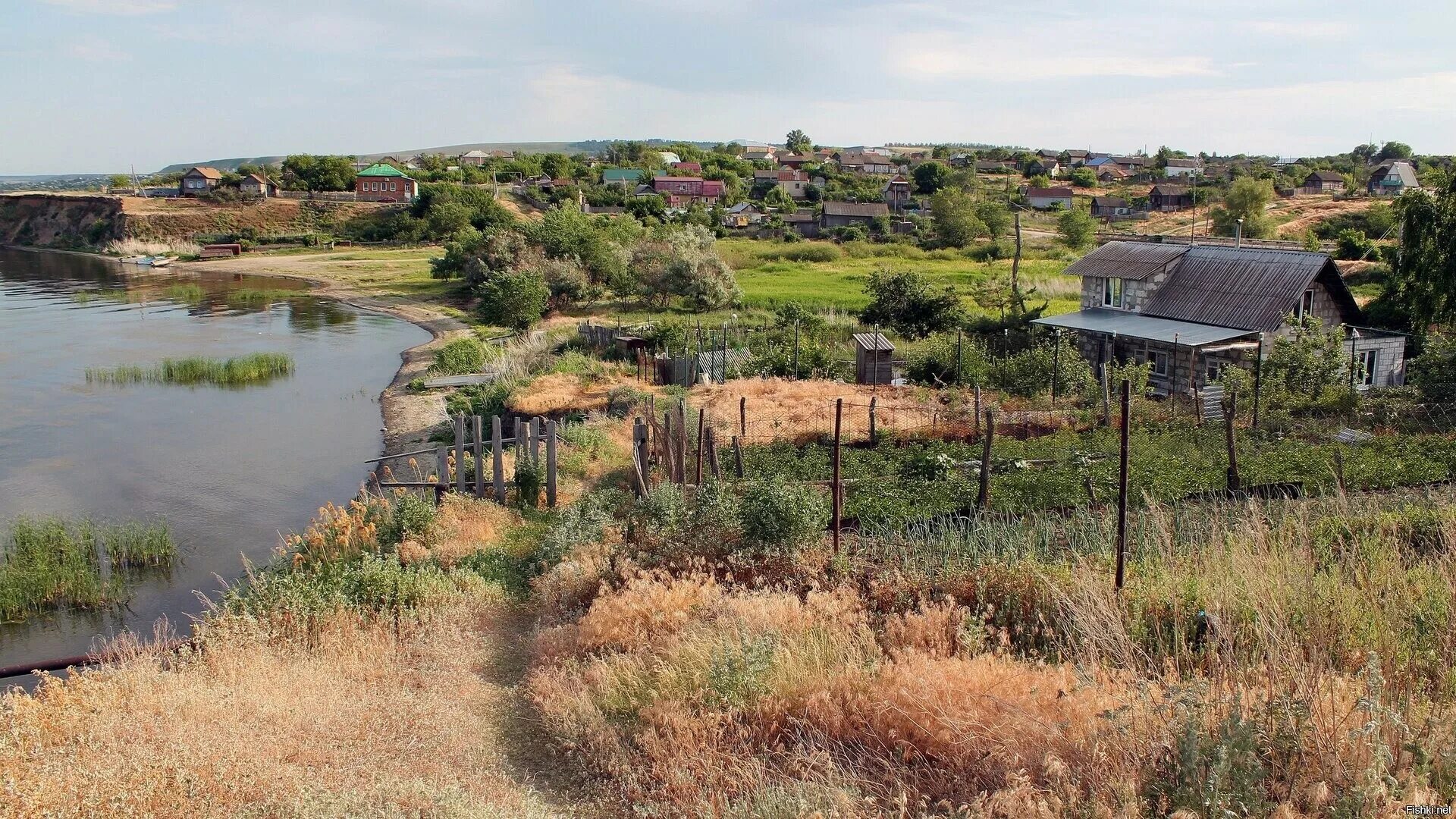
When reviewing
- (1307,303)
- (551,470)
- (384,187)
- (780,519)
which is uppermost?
(384,187)

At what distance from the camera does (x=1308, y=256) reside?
1000 inches

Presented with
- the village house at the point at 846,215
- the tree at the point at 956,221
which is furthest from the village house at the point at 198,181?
the tree at the point at 956,221

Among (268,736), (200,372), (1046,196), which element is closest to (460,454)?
(268,736)

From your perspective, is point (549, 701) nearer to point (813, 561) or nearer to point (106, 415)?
point (813, 561)

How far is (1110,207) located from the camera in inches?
3558

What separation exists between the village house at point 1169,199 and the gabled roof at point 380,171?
74.2m

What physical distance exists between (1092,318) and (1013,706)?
2583 cm

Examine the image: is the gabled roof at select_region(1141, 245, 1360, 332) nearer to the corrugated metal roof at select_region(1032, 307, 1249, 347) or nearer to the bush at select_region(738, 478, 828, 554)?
the corrugated metal roof at select_region(1032, 307, 1249, 347)

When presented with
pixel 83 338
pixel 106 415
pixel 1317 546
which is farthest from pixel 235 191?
Result: pixel 1317 546

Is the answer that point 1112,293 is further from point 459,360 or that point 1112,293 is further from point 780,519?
point 780,519

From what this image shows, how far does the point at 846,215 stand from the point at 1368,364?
6019 centimetres

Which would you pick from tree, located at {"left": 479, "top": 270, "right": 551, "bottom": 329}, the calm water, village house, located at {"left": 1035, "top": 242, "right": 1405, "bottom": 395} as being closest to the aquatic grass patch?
the calm water

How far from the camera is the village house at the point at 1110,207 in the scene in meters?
88.9

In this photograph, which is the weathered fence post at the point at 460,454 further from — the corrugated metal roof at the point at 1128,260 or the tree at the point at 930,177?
the tree at the point at 930,177
